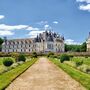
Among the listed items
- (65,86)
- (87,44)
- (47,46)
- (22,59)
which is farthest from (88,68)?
(47,46)

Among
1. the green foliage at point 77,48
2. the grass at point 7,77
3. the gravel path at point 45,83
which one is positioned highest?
the green foliage at point 77,48

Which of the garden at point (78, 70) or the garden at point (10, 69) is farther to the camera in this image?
the garden at point (78, 70)

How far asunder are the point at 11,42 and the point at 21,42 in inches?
216

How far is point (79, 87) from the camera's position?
11695 millimetres

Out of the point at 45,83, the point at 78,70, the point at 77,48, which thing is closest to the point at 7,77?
the point at 45,83

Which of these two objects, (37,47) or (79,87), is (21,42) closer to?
(37,47)

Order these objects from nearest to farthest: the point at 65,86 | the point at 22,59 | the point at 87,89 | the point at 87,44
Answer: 1. the point at 87,89
2. the point at 65,86
3. the point at 22,59
4. the point at 87,44

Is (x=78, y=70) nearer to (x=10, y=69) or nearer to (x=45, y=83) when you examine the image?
(x=10, y=69)

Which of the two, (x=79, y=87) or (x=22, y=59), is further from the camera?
(x=22, y=59)

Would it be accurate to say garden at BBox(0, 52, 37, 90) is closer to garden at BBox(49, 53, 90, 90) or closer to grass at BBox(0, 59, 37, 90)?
grass at BBox(0, 59, 37, 90)

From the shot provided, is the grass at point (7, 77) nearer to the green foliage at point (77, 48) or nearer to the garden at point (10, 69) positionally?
the garden at point (10, 69)

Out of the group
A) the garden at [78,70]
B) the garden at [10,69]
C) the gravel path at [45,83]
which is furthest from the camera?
the garden at [78,70]

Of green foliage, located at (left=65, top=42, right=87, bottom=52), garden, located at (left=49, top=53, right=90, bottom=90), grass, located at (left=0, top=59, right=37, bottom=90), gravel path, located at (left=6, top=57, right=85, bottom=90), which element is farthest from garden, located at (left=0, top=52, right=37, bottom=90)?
green foliage, located at (left=65, top=42, right=87, bottom=52)

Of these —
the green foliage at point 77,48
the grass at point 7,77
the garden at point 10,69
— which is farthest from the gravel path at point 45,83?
the green foliage at point 77,48
